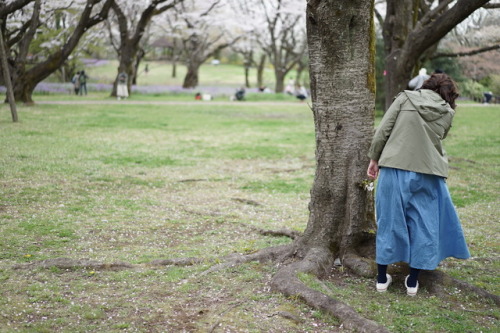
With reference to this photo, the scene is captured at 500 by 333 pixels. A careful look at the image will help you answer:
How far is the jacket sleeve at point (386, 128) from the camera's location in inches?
172

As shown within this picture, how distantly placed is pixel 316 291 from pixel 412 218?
0.98m

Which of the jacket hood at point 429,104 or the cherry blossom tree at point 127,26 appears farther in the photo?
the cherry blossom tree at point 127,26

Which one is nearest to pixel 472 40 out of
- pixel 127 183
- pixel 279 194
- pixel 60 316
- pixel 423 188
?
pixel 279 194

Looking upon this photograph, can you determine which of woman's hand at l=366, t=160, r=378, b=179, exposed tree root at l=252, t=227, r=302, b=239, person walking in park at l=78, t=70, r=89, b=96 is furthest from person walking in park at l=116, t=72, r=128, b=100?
woman's hand at l=366, t=160, r=378, b=179

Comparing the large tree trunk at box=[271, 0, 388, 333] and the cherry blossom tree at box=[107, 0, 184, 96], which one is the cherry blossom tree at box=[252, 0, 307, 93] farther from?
the large tree trunk at box=[271, 0, 388, 333]

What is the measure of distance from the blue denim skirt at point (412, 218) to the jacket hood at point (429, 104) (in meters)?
0.51

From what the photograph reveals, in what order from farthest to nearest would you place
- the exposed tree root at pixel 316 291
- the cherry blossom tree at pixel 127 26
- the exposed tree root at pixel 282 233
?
the cherry blossom tree at pixel 127 26
the exposed tree root at pixel 282 233
the exposed tree root at pixel 316 291

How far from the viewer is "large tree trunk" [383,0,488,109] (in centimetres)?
859

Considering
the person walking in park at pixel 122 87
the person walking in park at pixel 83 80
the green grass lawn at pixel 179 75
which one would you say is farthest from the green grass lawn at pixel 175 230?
the green grass lawn at pixel 179 75

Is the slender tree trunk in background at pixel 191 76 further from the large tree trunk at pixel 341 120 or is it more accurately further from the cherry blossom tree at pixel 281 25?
the large tree trunk at pixel 341 120

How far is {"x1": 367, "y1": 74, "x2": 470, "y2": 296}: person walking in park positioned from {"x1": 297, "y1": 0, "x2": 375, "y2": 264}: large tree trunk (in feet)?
1.22

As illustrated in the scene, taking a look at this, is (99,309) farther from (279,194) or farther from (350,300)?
(279,194)

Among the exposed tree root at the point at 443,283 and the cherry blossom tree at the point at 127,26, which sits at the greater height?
the cherry blossom tree at the point at 127,26

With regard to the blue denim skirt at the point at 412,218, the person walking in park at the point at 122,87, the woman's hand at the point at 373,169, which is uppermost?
the person walking in park at the point at 122,87
